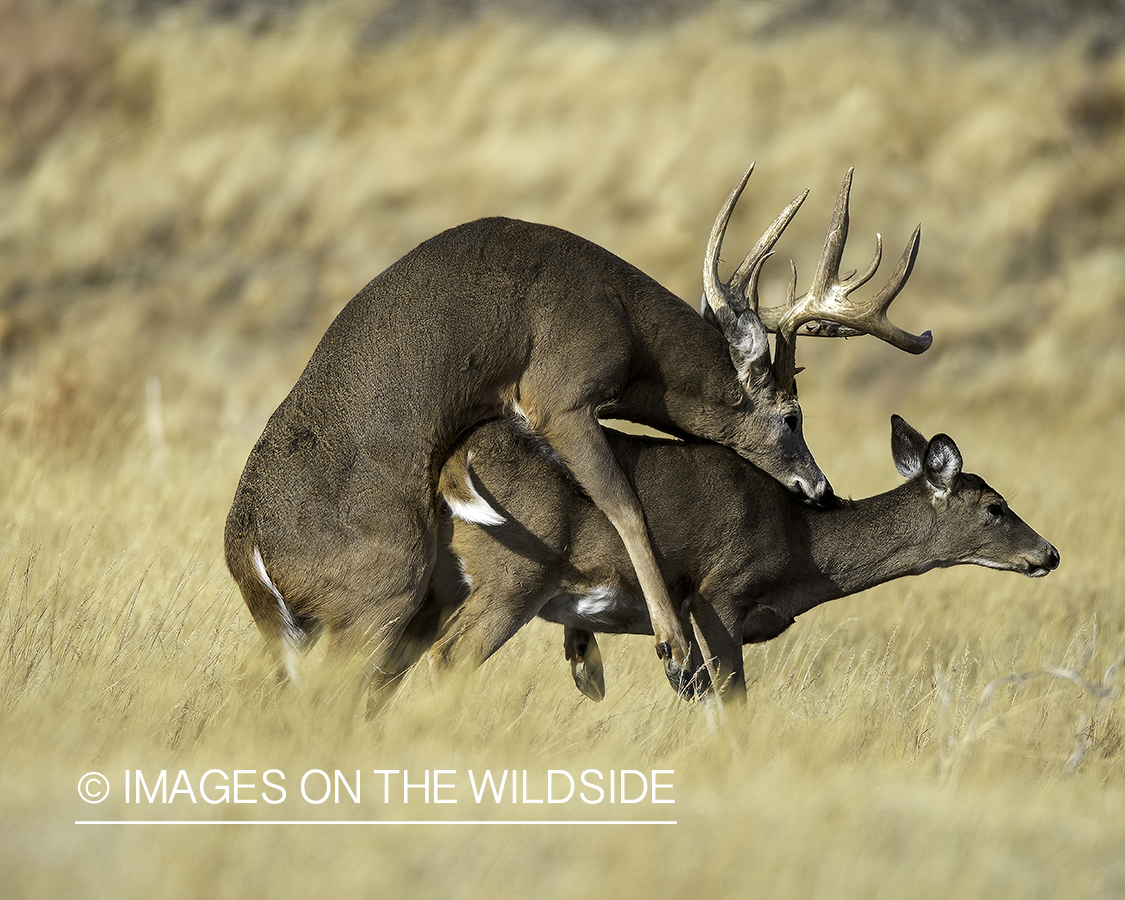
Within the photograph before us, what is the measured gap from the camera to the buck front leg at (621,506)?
6895 millimetres

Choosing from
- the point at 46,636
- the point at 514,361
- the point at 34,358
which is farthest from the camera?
the point at 34,358

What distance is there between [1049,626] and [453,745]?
4852mm

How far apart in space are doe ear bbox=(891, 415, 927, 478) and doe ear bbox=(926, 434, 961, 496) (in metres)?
0.08

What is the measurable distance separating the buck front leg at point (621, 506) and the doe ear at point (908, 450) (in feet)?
6.04

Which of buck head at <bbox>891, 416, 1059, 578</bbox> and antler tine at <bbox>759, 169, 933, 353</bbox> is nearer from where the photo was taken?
antler tine at <bbox>759, 169, 933, 353</bbox>

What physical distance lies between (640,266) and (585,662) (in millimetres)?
14139

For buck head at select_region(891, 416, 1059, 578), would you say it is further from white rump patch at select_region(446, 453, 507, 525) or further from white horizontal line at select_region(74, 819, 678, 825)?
white horizontal line at select_region(74, 819, 678, 825)

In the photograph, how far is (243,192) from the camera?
21812 millimetres

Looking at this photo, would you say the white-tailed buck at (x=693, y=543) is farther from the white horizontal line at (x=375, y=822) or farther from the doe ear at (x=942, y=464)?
the white horizontal line at (x=375, y=822)

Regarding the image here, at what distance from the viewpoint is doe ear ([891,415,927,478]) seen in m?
8.21

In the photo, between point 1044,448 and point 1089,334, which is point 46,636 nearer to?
point 1044,448

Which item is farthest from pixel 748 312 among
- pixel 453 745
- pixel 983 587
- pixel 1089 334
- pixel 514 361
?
pixel 1089 334

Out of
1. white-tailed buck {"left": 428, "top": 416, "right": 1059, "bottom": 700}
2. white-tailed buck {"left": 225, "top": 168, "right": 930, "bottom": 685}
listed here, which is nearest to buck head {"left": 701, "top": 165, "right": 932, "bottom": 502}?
white-tailed buck {"left": 428, "top": 416, "right": 1059, "bottom": 700}

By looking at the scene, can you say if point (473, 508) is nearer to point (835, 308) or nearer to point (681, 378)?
point (681, 378)
